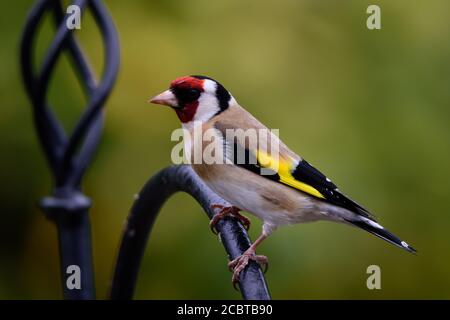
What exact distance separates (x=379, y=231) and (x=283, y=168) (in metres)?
0.31

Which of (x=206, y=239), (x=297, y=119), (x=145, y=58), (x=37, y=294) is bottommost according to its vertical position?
(x=37, y=294)

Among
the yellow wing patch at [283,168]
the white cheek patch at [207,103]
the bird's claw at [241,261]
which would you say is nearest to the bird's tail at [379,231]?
the yellow wing patch at [283,168]

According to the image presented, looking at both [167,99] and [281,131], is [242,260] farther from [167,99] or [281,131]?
[281,131]

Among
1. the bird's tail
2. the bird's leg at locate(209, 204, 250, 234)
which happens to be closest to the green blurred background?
the bird's leg at locate(209, 204, 250, 234)

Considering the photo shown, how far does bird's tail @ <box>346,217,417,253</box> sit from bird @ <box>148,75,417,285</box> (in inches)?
1.0

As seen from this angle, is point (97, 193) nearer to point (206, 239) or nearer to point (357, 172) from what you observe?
point (206, 239)

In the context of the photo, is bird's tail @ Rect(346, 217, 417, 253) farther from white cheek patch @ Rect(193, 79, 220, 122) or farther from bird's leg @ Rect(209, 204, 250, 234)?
white cheek patch @ Rect(193, 79, 220, 122)

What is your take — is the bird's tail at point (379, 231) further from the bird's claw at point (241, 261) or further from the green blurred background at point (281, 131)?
the green blurred background at point (281, 131)

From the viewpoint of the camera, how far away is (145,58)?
3031 millimetres

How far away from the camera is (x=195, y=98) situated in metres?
2.15

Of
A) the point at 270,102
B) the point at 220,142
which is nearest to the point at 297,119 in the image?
the point at 270,102

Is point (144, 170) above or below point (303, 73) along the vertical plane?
below

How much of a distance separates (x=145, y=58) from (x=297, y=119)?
24.6 inches

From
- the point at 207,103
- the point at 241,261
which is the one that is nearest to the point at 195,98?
the point at 207,103
